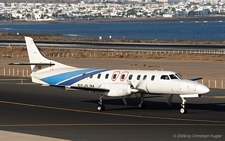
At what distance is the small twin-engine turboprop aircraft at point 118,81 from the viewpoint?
130 feet

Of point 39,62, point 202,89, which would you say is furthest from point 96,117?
point 39,62

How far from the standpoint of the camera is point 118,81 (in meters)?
41.3

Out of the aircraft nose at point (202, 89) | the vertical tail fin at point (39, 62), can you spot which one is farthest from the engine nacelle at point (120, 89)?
the vertical tail fin at point (39, 62)

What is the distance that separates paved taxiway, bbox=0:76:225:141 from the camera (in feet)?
105

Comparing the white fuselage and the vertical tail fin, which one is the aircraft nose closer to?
the white fuselage

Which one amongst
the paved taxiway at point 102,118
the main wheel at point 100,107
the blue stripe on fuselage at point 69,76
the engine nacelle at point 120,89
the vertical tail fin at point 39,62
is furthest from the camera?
the vertical tail fin at point 39,62

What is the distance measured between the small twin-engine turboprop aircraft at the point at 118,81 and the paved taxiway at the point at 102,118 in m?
1.47

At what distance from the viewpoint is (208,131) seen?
33219mm

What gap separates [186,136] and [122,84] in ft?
31.9

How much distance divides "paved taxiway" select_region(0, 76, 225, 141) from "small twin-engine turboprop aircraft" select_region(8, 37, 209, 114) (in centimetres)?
147

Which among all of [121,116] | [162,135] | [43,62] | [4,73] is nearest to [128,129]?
[162,135]

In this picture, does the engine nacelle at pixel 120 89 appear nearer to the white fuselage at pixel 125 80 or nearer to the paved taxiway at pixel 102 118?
the white fuselage at pixel 125 80

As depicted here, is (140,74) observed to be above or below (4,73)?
above

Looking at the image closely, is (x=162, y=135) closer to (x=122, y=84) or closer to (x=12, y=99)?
(x=122, y=84)
